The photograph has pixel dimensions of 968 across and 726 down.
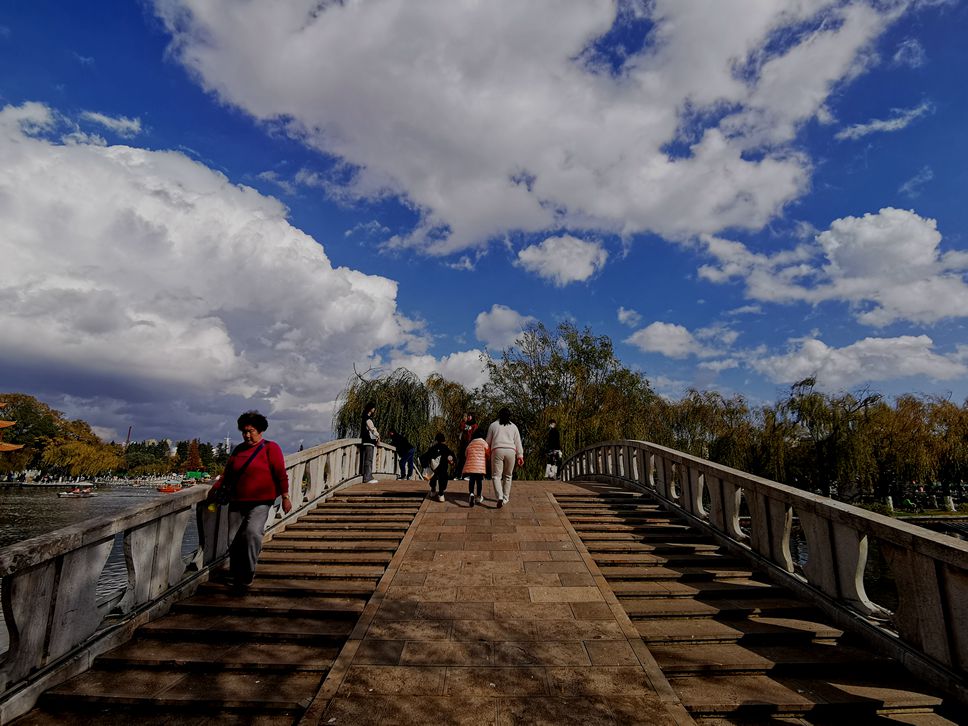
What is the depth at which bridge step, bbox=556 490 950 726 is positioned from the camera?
11.4 feet

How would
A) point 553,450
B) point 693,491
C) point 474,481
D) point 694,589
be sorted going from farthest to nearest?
1. point 553,450
2. point 474,481
3. point 693,491
4. point 694,589

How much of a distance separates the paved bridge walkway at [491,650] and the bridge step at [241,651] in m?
0.01

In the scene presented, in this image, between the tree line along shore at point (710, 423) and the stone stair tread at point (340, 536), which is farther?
the tree line along shore at point (710, 423)

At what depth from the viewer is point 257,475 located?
17.8ft

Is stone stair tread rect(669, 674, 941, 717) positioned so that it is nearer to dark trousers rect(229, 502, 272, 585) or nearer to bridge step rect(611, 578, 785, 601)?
bridge step rect(611, 578, 785, 601)

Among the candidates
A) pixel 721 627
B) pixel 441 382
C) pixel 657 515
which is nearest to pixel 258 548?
pixel 721 627

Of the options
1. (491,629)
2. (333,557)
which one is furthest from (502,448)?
(491,629)

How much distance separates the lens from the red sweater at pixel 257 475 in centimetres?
537

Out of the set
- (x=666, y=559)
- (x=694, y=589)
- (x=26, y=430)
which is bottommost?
(x=694, y=589)

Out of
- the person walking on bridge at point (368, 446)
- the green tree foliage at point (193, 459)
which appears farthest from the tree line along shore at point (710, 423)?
the green tree foliage at point (193, 459)

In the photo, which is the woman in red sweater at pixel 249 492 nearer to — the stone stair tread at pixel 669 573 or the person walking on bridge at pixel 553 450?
the stone stair tread at pixel 669 573

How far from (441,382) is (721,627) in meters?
21.9

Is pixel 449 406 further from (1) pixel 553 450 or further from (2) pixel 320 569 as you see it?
(2) pixel 320 569

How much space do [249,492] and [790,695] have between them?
16.3 ft
